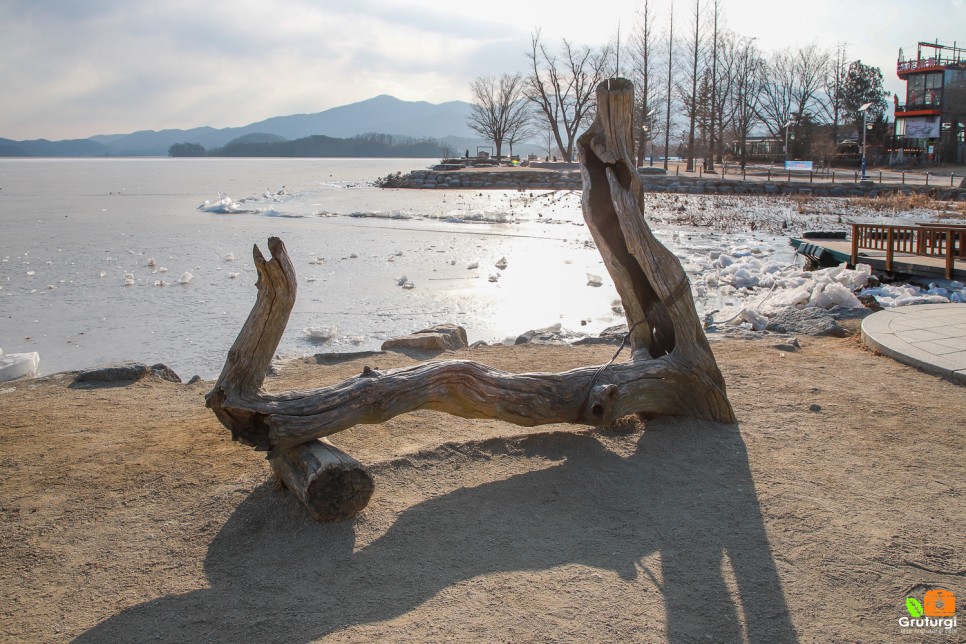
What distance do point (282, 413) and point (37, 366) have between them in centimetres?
489

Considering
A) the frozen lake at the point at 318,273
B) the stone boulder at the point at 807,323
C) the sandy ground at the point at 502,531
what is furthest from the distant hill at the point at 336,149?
the sandy ground at the point at 502,531

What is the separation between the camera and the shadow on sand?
2951 mm

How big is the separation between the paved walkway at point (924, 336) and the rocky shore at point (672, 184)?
22.5m

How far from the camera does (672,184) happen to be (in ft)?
113

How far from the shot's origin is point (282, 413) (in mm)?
3719

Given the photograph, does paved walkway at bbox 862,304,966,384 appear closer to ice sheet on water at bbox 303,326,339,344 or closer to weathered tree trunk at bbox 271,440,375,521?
weathered tree trunk at bbox 271,440,375,521

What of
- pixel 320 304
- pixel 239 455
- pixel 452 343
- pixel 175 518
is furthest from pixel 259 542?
pixel 320 304

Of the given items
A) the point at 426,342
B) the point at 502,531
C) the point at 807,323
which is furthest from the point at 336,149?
the point at 502,531

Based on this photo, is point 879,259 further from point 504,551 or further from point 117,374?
point 117,374

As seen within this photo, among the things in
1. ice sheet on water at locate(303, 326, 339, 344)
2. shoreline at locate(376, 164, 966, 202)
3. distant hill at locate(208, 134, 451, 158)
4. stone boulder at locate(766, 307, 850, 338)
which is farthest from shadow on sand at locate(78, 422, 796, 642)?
distant hill at locate(208, 134, 451, 158)

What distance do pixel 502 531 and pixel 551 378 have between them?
1.16 m

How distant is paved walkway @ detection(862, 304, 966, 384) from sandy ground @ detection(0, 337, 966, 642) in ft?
2.61

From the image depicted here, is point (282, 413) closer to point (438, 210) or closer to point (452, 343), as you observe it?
point (452, 343)

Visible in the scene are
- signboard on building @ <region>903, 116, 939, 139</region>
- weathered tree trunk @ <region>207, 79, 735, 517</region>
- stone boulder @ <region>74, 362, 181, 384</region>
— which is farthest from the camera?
signboard on building @ <region>903, 116, 939, 139</region>
